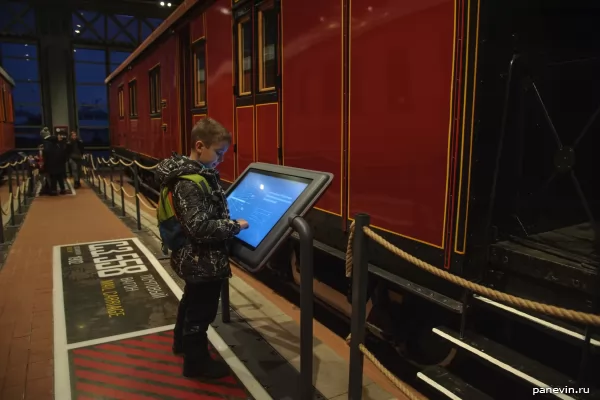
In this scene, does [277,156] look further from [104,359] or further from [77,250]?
[77,250]

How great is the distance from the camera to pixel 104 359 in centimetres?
282

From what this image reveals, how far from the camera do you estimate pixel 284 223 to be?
2.14 m

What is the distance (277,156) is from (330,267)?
3.22 ft

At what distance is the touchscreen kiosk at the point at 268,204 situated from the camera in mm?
2152

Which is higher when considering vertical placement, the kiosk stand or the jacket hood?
the jacket hood

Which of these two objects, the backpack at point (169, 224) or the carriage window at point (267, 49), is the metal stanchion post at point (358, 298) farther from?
the carriage window at point (267, 49)

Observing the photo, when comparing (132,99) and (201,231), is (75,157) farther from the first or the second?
(201,231)

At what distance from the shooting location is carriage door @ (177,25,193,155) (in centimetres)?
636

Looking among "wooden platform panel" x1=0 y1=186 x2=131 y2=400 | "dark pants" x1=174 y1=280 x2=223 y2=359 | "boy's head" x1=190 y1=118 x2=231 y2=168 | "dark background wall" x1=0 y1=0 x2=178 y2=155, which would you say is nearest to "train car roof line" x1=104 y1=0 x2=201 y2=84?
"wooden platform panel" x1=0 y1=186 x2=131 y2=400

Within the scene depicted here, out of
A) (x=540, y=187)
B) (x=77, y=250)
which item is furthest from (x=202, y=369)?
(x=77, y=250)

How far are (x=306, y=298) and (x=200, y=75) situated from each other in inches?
175

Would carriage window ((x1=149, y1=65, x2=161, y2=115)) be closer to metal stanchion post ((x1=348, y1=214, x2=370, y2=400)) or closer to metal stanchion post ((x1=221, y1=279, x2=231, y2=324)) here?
metal stanchion post ((x1=221, y1=279, x2=231, y2=324))

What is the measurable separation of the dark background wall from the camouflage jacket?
54.2 ft

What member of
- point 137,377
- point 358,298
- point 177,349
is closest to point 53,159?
point 177,349
